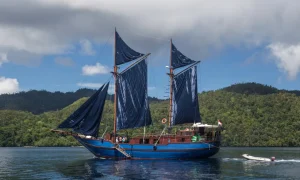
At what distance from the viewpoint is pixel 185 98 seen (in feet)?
237

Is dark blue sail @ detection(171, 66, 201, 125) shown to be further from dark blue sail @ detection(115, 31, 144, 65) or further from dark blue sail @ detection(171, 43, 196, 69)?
dark blue sail @ detection(115, 31, 144, 65)

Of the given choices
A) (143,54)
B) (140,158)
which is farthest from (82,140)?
(143,54)

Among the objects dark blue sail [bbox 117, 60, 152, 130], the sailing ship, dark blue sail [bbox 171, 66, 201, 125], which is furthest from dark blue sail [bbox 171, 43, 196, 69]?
dark blue sail [bbox 117, 60, 152, 130]

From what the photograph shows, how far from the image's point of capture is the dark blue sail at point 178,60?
73275 mm

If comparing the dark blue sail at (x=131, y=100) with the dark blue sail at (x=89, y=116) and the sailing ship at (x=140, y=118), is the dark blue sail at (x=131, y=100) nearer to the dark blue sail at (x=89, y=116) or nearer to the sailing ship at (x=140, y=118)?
the sailing ship at (x=140, y=118)

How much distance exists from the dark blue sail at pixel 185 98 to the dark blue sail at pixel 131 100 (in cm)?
622

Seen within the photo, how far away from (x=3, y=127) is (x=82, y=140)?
13819 centimetres

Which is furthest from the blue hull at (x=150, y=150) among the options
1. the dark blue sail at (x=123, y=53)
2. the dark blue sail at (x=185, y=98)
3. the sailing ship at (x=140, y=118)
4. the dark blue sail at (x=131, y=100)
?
the dark blue sail at (x=123, y=53)

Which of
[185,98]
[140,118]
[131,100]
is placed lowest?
[140,118]

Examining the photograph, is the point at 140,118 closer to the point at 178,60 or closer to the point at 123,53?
the point at 123,53

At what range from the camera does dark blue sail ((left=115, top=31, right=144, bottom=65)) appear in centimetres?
6838

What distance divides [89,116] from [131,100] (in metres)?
7.73

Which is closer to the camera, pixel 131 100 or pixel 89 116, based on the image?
pixel 89 116

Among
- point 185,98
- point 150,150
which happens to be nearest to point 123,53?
point 185,98
